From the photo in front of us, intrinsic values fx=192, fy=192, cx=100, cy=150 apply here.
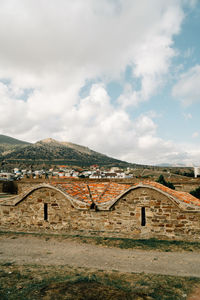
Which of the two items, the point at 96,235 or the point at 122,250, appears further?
the point at 96,235

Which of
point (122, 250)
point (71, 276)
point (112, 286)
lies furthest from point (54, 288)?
point (122, 250)

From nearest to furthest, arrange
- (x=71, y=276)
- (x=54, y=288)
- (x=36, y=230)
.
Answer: (x=54, y=288)
(x=71, y=276)
(x=36, y=230)

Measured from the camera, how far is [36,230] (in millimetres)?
11914

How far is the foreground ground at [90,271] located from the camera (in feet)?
18.4

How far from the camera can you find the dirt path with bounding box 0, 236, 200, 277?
750 cm

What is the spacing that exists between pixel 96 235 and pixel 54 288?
18.2 ft

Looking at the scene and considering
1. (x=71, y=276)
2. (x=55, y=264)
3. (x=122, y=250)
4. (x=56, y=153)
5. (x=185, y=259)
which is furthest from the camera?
(x=56, y=153)

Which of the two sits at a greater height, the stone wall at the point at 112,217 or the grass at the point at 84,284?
the stone wall at the point at 112,217

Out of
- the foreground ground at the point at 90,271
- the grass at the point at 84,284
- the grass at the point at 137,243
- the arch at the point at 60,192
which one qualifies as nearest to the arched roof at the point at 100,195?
the arch at the point at 60,192

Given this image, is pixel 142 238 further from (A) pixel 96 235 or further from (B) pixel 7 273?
(B) pixel 7 273

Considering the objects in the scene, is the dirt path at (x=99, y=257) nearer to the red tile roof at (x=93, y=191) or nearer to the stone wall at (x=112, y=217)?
the stone wall at (x=112, y=217)

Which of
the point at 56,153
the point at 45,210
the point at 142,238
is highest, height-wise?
the point at 56,153

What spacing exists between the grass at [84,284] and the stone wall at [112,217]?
4.20 metres

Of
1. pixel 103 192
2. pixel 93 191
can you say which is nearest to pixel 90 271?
pixel 103 192
